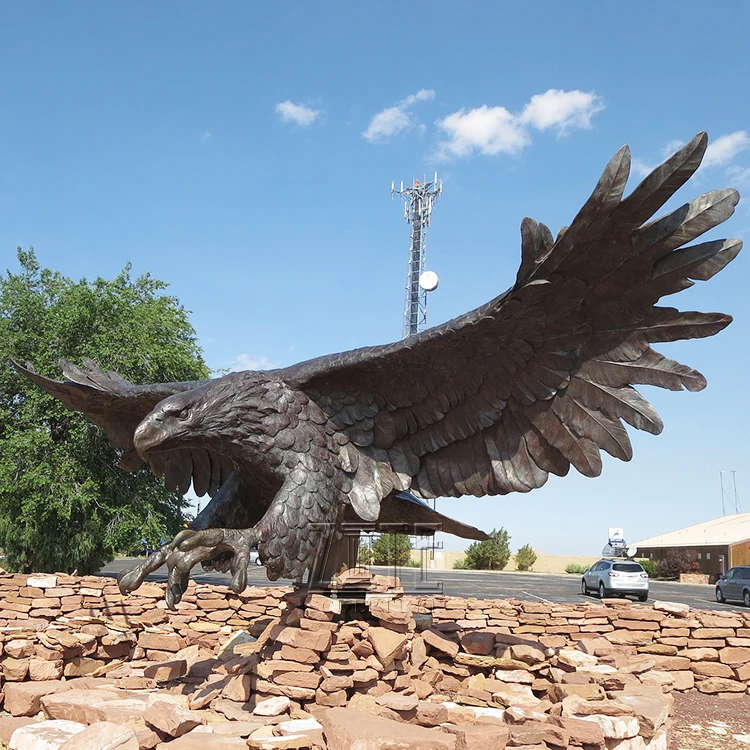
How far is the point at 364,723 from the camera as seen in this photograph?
4117 millimetres

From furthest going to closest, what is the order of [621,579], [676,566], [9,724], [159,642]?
[676,566], [621,579], [159,642], [9,724]

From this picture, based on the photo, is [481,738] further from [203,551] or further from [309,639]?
[203,551]

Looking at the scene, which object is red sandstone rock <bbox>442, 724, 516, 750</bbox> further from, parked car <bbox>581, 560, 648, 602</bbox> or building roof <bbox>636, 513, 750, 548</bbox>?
building roof <bbox>636, 513, 750, 548</bbox>

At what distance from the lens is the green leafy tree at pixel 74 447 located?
13680mm

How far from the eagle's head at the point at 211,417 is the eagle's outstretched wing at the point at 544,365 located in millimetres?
406

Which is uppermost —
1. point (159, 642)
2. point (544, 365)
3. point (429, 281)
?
point (429, 281)

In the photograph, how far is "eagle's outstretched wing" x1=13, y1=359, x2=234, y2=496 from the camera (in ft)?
18.8

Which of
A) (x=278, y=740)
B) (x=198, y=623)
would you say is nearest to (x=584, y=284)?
(x=278, y=740)

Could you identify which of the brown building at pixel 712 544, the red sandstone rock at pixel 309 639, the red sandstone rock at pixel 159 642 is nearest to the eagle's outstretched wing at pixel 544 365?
the red sandstone rock at pixel 309 639

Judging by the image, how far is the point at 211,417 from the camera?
477 centimetres

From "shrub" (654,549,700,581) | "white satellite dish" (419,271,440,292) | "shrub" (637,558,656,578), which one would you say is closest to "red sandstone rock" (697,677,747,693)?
"white satellite dish" (419,271,440,292)

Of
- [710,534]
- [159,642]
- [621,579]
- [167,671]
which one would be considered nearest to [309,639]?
[167,671]

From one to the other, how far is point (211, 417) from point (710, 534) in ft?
110

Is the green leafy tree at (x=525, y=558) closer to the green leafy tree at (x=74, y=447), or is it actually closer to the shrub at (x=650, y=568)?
the shrub at (x=650, y=568)
